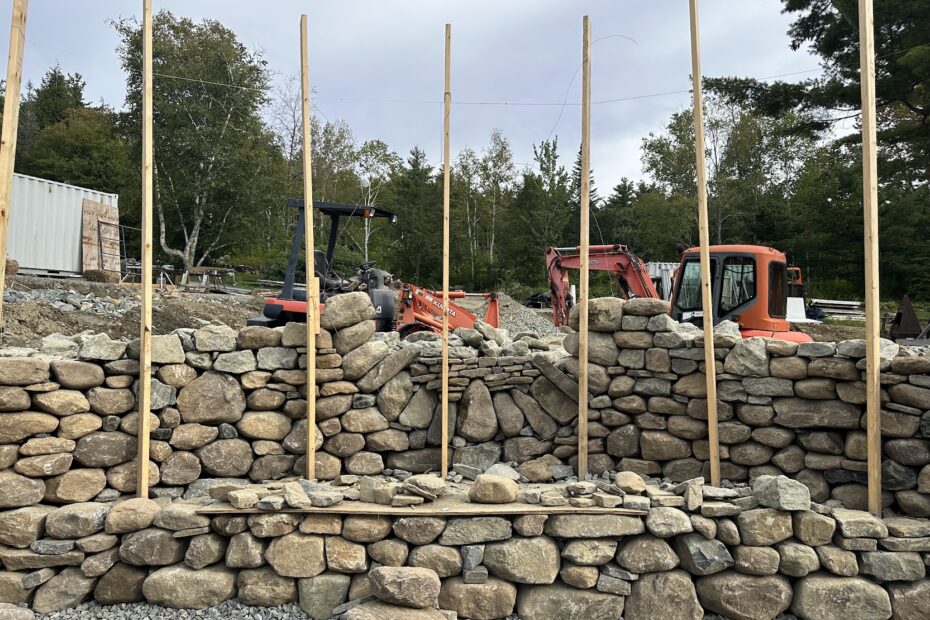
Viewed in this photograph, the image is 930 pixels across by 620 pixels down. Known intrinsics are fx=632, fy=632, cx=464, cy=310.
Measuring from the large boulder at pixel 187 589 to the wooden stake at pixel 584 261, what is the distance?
9.11 ft

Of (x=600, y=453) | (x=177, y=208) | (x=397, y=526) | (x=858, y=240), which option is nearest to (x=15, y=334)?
(x=397, y=526)

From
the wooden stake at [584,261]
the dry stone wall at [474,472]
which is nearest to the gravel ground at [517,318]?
the dry stone wall at [474,472]

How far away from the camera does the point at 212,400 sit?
519 centimetres

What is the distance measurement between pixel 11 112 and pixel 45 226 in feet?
40.8

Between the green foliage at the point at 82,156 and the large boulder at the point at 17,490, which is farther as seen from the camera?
the green foliage at the point at 82,156

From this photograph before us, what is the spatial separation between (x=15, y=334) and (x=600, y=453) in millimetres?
7892

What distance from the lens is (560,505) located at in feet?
14.1

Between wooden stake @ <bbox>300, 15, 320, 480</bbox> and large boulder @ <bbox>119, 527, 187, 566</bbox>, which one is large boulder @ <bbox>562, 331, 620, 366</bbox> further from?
large boulder @ <bbox>119, 527, 187, 566</bbox>

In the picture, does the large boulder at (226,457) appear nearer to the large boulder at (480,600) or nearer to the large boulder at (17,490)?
the large boulder at (17,490)

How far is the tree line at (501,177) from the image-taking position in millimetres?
15102

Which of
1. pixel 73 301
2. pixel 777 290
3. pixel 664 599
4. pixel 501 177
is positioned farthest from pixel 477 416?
pixel 501 177

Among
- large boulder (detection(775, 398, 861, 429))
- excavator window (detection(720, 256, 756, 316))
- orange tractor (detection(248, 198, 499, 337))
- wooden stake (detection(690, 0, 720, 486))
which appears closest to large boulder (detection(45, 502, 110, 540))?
Result: orange tractor (detection(248, 198, 499, 337))

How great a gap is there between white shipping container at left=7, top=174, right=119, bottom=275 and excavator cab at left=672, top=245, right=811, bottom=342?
1444 centimetres

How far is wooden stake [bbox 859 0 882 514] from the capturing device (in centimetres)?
439
